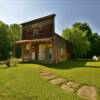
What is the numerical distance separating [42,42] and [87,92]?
57.8 feet

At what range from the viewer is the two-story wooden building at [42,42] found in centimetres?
2773

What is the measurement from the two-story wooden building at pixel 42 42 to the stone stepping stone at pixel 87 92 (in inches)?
597

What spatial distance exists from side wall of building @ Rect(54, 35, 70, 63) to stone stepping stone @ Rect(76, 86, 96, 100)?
1643cm

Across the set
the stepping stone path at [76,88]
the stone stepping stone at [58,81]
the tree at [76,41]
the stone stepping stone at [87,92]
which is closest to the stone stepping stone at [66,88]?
the stepping stone path at [76,88]

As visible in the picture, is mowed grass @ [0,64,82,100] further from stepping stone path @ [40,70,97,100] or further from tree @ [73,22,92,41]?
tree @ [73,22,92,41]

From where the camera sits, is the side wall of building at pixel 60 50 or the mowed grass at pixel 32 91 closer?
the mowed grass at pixel 32 91

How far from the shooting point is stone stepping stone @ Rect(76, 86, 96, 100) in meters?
9.90

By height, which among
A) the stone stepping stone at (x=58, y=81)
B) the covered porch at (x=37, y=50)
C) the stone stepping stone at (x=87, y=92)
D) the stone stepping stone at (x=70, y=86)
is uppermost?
the covered porch at (x=37, y=50)

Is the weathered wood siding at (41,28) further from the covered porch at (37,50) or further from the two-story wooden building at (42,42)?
the covered porch at (37,50)

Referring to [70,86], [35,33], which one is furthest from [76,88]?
[35,33]

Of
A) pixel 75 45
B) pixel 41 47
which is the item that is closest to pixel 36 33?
pixel 41 47

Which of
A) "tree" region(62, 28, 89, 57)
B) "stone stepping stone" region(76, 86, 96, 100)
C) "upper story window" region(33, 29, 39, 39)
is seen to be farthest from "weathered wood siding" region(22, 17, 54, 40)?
"stone stepping stone" region(76, 86, 96, 100)

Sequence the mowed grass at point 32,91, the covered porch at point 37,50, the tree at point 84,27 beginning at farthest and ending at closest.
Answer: the tree at point 84,27, the covered porch at point 37,50, the mowed grass at point 32,91

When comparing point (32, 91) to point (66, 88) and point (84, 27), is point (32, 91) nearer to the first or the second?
point (66, 88)
